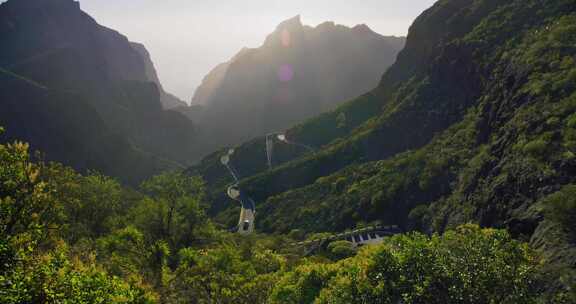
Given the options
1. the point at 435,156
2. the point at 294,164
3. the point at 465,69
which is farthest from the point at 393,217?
the point at 294,164

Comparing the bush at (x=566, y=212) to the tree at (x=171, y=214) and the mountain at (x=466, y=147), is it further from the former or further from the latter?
the tree at (x=171, y=214)

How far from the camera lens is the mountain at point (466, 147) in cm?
3647

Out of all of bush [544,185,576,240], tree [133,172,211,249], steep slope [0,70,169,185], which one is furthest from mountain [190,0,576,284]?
steep slope [0,70,169,185]

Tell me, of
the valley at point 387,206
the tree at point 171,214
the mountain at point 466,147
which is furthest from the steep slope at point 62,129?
the tree at point 171,214

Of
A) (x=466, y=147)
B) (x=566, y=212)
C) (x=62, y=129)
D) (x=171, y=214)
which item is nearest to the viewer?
(x=566, y=212)

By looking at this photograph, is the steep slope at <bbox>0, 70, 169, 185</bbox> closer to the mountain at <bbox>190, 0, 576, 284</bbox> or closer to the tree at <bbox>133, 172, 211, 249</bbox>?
the mountain at <bbox>190, 0, 576, 284</bbox>

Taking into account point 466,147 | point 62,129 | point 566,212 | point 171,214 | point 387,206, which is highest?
point 62,129

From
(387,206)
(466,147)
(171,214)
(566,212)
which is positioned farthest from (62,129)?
(566,212)

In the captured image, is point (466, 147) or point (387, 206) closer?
point (466, 147)

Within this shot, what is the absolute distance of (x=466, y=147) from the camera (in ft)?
212

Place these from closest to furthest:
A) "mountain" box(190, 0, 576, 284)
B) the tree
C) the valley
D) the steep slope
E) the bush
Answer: the valley < the bush < "mountain" box(190, 0, 576, 284) < the tree < the steep slope

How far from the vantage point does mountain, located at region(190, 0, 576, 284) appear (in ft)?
120

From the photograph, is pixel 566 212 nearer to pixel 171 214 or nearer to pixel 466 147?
pixel 171 214

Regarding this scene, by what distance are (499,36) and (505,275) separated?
83.3 metres
